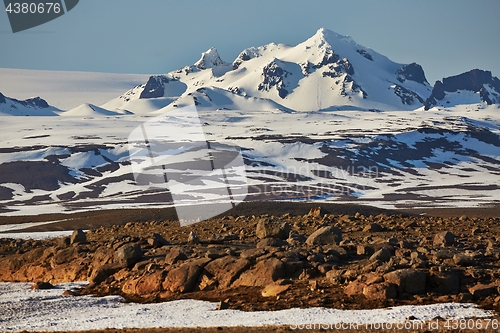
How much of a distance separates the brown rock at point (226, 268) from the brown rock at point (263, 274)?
0.20 meters

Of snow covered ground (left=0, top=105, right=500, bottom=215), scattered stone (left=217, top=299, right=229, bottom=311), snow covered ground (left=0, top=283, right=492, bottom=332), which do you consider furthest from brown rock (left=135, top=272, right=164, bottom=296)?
snow covered ground (left=0, top=105, right=500, bottom=215)

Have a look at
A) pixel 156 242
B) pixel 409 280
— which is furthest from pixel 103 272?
pixel 409 280

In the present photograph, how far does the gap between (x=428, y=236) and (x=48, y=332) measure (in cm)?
1357

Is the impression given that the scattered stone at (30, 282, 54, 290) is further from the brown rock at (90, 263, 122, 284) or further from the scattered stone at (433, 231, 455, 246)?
the scattered stone at (433, 231, 455, 246)

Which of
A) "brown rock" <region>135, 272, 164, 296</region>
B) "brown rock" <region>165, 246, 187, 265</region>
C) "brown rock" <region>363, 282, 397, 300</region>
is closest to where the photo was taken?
"brown rock" <region>363, 282, 397, 300</region>

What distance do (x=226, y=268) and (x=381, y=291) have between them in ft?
15.1

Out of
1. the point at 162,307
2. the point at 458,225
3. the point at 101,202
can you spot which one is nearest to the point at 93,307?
the point at 162,307

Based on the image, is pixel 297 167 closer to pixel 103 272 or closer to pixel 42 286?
pixel 103 272

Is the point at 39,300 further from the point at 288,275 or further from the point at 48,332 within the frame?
the point at 288,275

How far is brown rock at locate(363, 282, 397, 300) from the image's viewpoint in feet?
51.2

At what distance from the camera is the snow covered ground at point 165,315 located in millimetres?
14422

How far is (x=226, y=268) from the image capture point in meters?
18.4

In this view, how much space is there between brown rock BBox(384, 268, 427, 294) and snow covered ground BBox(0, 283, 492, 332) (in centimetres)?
92

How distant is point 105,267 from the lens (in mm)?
20250
